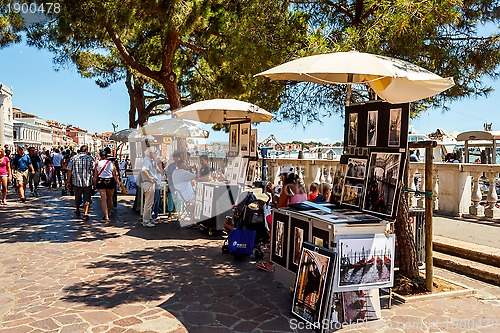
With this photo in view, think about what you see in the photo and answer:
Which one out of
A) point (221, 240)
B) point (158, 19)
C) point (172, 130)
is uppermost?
point (158, 19)

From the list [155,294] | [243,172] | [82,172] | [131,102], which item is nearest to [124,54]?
[82,172]

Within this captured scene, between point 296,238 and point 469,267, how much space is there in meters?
2.82

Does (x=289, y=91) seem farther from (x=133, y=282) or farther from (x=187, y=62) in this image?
(x=187, y=62)

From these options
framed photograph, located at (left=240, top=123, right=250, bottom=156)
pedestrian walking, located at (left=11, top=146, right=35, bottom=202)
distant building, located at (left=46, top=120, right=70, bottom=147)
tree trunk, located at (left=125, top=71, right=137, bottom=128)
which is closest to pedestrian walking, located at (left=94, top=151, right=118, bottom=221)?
framed photograph, located at (left=240, top=123, right=250, bottom=156)

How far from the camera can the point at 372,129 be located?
4.64 m

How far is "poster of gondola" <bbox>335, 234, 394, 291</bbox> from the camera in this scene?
379 centimetres

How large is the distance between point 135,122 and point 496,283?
2021cm

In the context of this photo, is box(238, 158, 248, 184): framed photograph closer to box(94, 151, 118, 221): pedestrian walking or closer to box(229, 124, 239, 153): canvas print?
box(229, 124, 239, 153): canvas print

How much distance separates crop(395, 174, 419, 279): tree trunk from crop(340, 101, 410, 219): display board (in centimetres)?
85

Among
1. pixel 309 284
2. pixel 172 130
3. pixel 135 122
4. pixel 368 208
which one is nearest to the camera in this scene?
pixel 309 284

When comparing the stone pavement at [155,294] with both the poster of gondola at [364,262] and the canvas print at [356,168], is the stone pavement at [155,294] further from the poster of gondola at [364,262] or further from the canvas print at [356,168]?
the canvas print at [356,168]

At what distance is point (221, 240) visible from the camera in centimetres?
791

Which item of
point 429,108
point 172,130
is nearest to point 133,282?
point 429,108

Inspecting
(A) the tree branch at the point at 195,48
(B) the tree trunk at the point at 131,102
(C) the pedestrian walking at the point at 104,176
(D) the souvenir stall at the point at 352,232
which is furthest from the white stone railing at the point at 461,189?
(B) the tree trunk at the point at 131,102
